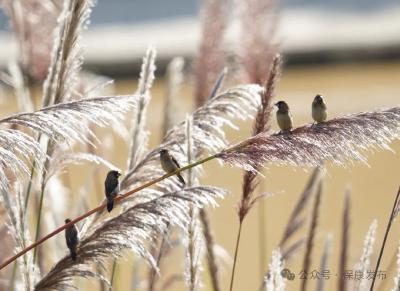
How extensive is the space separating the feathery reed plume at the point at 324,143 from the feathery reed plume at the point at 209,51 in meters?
1.18

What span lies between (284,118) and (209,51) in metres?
1.01

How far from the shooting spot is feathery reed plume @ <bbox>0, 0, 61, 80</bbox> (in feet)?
10.4

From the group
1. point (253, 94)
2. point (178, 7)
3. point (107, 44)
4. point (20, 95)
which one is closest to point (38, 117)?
point (253, 94)

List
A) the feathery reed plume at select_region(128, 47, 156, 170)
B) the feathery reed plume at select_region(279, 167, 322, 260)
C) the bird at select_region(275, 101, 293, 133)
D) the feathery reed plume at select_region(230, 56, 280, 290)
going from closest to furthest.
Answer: the bird at select_region(275, 101, 293, 133) < the feathery reed plume at select_region(230, 56, 280, 290) < the feathery reed plume at select_region(128, 47, 156, 170) < the feathery reed plume at select_region(279, 167, 322, 260)

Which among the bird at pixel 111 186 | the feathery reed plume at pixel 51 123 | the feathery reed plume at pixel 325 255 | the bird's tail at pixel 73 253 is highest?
the feathery reed plume at pixel 51 123

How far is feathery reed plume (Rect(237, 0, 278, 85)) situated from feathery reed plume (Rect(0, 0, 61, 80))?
0.60 meters

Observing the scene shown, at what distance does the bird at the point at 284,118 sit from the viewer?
2.06m

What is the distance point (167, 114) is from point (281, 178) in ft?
14.7

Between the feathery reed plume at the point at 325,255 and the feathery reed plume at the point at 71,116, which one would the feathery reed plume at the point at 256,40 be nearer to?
the feathery reed plume at the point at 325,255

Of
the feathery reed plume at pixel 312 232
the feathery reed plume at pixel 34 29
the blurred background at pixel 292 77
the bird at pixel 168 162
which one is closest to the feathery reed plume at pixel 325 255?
the feathery reed plume at pixel 312 232

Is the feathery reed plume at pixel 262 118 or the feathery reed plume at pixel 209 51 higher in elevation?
the feathery reed plume at pixel 209 51

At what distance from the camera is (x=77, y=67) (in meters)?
2.25

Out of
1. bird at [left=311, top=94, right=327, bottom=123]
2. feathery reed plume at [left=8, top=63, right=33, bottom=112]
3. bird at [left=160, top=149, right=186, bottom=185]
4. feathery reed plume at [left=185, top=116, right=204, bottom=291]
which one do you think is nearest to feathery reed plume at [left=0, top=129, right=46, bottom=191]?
bird at [left=160, top=149, right=186, bottom=185]

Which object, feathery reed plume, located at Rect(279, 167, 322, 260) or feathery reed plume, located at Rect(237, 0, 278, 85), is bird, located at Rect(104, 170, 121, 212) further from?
feathery reed plume, located at Rect(237, 0, 278, 85)
